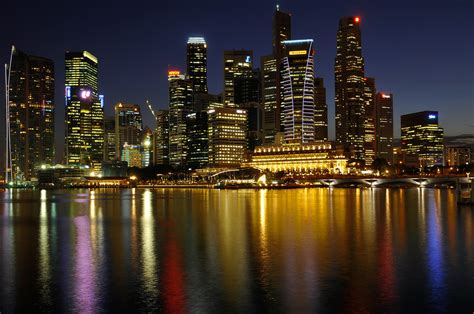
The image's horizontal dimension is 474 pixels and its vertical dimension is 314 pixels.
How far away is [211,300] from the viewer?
20.1m

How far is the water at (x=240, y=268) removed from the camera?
19766 mm

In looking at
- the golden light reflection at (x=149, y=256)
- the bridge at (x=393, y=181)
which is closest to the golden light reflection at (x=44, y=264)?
the golden light reflection at (x=149, y=256)

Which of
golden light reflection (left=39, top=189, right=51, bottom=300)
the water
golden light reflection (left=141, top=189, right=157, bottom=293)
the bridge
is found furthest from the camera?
the bridge

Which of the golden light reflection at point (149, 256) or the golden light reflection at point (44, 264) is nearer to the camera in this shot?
the golden light reflection at point (44, 264)

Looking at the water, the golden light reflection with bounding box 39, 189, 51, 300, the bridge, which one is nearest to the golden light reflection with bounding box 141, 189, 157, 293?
the water

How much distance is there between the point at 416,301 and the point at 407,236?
62.5 ft

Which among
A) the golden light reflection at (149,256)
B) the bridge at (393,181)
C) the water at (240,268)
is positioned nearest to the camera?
the water at (240,268)

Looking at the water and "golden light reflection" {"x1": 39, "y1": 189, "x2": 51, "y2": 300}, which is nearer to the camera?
the water

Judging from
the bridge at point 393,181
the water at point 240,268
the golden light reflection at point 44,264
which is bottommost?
the water at point 240,268

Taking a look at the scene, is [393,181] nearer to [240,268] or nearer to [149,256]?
[149,256]

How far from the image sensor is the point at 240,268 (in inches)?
1029

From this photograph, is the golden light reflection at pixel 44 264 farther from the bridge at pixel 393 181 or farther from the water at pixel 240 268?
the bridge at pixel 393 181

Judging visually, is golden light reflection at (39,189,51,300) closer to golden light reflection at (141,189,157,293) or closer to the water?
the water

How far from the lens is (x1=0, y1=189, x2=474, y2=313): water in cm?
1977
